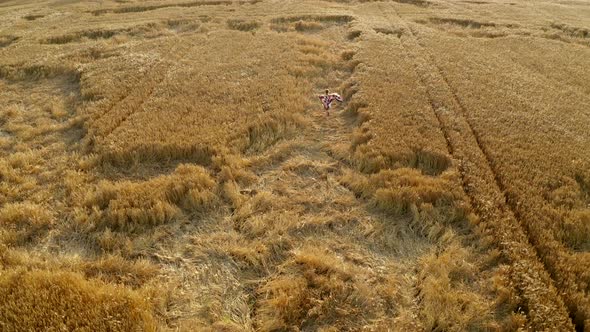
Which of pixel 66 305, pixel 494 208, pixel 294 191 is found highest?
pixel 494 208

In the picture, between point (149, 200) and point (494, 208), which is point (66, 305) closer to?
point (149, 200)

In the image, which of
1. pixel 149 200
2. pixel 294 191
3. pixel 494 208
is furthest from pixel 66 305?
pixel 494 208

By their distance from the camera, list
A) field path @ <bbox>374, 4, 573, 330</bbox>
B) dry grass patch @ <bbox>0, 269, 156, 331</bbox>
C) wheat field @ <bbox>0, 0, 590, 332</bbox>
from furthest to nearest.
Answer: wheat field @ <bbox>0, 0, 590, 332</bbox>, field path @ <bbox>374, 4, 573, 330</bbox>, dry grass patch @ <bbox>0, 269, 156, 331</bbox>

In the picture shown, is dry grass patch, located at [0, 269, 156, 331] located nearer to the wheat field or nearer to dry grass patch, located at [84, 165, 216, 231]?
the wheat field

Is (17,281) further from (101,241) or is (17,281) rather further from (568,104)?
(568,104)

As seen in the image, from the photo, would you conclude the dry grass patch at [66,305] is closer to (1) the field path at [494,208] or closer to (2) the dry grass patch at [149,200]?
(2) the dry grass patch at [149,200]


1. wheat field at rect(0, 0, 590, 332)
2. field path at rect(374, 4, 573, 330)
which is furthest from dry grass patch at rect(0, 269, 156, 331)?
field path at rect(374, 4, 573, 330)

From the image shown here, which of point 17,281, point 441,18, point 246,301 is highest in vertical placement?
point 441,18

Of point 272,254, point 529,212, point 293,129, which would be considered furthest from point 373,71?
point 272,254
